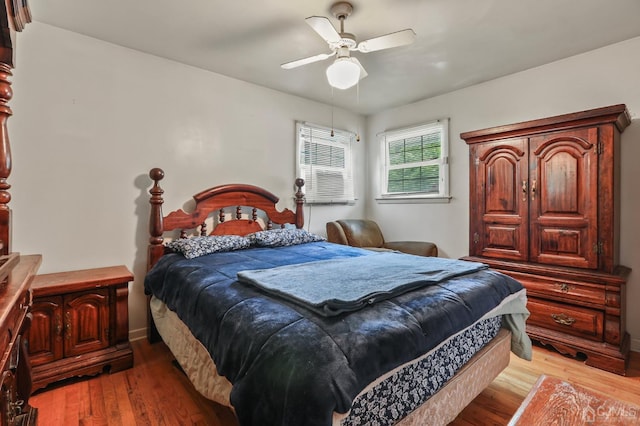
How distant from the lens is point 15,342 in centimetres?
119

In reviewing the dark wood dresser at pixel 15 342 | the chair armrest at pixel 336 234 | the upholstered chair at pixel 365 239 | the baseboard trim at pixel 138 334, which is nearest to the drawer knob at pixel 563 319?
the upholstered chair at pixel 365 239

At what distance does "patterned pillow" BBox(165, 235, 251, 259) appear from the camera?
2.48 meters

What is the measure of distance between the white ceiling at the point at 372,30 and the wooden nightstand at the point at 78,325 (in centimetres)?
184

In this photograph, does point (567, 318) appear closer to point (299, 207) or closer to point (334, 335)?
point (334, 335)

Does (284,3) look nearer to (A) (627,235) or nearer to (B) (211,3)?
(B) (211,3)

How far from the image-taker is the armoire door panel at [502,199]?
2.73 metres

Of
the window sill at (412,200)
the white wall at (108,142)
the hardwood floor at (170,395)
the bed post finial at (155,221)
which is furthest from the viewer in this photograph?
the window sill at (412,200)

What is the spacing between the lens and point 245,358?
1159mm

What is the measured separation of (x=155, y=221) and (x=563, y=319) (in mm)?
3379

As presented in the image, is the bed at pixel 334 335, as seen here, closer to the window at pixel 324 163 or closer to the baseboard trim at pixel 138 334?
the baseboard trim at pixel 138 334

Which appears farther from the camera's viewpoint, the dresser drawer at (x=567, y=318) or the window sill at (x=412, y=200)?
the window sill at (x=412, y=200)

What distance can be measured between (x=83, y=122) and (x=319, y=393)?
2.70m

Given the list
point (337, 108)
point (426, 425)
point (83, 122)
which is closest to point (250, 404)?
point (426, 425)

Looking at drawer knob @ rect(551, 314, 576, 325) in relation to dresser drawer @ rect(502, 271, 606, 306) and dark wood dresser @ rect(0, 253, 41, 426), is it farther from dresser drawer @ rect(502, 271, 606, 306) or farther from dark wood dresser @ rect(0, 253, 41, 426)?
dark wood dresser @ rect(0, 253, 41, 426)
